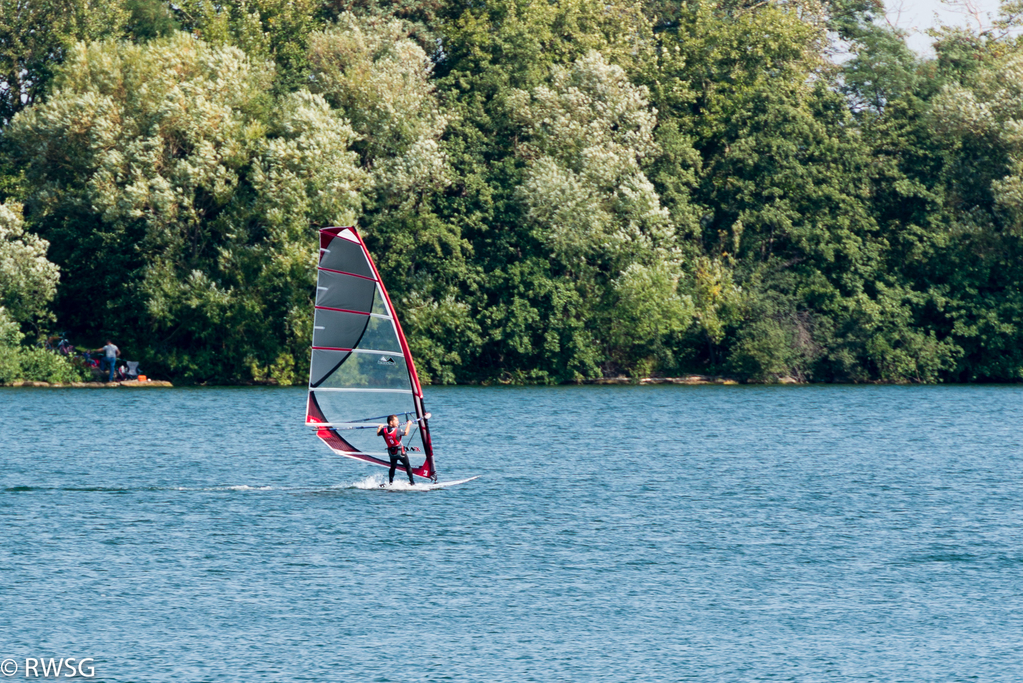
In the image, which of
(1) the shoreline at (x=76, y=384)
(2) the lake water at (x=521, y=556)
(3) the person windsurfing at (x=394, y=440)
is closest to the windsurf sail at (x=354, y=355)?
(3) the person windsurfing at (x=394, y=440)

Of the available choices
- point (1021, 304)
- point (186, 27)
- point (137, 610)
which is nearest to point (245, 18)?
point (186, 27)

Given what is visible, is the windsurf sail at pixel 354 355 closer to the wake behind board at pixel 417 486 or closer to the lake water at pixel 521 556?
the wake behind board at pixel 417 486

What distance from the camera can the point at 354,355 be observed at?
3022 centimetres

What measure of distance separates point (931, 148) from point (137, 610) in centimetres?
5649

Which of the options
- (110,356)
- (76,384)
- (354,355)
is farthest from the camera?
(76,384)

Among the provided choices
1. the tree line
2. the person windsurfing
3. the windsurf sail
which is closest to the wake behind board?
the person windsurfing

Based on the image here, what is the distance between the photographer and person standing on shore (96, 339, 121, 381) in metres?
60.3

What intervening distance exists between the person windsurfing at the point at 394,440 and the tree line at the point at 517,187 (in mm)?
29525

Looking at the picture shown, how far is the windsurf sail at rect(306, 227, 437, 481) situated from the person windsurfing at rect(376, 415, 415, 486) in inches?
12.2

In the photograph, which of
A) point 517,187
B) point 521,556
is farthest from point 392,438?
point 517,187

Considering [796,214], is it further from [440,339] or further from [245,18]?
[245,18]

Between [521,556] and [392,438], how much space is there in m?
6.39

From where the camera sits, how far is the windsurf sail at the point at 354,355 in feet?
97.2

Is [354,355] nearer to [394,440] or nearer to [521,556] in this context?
[394,440]
